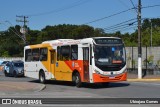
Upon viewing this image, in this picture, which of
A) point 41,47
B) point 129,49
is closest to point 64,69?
point 41,47

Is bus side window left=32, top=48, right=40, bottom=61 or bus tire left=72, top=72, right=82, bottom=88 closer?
bus tire left=72, top=72, right=82, bottom=88

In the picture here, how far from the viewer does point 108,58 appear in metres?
25.8

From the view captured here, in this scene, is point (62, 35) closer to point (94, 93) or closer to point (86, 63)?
point (86, 63)

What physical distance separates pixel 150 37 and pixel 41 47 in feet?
305

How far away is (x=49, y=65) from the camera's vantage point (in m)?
31.1

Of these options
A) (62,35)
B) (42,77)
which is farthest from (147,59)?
(62,35)

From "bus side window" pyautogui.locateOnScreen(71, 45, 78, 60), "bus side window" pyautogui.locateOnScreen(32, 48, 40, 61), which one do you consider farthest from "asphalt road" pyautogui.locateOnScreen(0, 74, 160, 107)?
"bus side window" pyautogui.locateOnScreen(32, 48, 40, 61)

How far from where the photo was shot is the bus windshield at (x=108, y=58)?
25.7m

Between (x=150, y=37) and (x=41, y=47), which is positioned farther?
(x=150, y=37)

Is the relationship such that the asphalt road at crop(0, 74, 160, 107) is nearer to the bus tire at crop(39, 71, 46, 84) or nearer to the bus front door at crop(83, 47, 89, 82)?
the bus front door at crop(83, 47, 89, 82)

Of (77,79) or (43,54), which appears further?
(43,54)

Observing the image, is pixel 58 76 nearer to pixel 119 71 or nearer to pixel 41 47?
pixel 41 47

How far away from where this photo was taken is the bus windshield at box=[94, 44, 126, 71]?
25.7 meters

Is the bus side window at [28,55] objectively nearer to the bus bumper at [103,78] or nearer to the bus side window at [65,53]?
the bus side window at [65,53]
